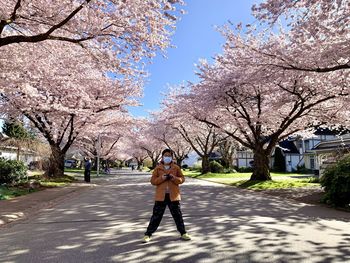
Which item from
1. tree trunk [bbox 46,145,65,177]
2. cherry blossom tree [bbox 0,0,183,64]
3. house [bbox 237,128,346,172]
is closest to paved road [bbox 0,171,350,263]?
Result: cherry blossom tree [bbox 0,0,183,64]

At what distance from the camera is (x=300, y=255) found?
5.56 meters

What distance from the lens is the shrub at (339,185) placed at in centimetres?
1102

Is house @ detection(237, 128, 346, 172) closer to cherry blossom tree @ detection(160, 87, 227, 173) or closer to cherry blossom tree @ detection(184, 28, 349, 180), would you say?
cherry blossom tree @ detection(160, 87, 227, 173)

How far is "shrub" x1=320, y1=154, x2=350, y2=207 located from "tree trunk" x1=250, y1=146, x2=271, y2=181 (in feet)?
35.8

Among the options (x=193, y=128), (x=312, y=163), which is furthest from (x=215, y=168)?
(x=312, y=163)

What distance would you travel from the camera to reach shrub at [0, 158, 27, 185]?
750 inches

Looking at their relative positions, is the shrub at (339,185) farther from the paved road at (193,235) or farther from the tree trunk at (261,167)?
the tree trunk at (261,167)

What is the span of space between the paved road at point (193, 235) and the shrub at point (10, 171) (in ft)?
32.4

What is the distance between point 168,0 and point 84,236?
285 inches

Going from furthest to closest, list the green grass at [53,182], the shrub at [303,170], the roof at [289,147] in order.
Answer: the roof at [289,147] < the shrub at [303,170] < the green grass at [53,182]

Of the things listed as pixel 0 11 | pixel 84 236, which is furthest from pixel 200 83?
pixel 84 236

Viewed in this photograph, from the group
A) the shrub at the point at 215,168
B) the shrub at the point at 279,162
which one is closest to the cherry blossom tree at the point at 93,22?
the shrub at the point at 215,168

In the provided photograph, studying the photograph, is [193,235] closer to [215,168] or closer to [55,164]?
[55,164]

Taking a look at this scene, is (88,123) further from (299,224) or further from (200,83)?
(299,224)
